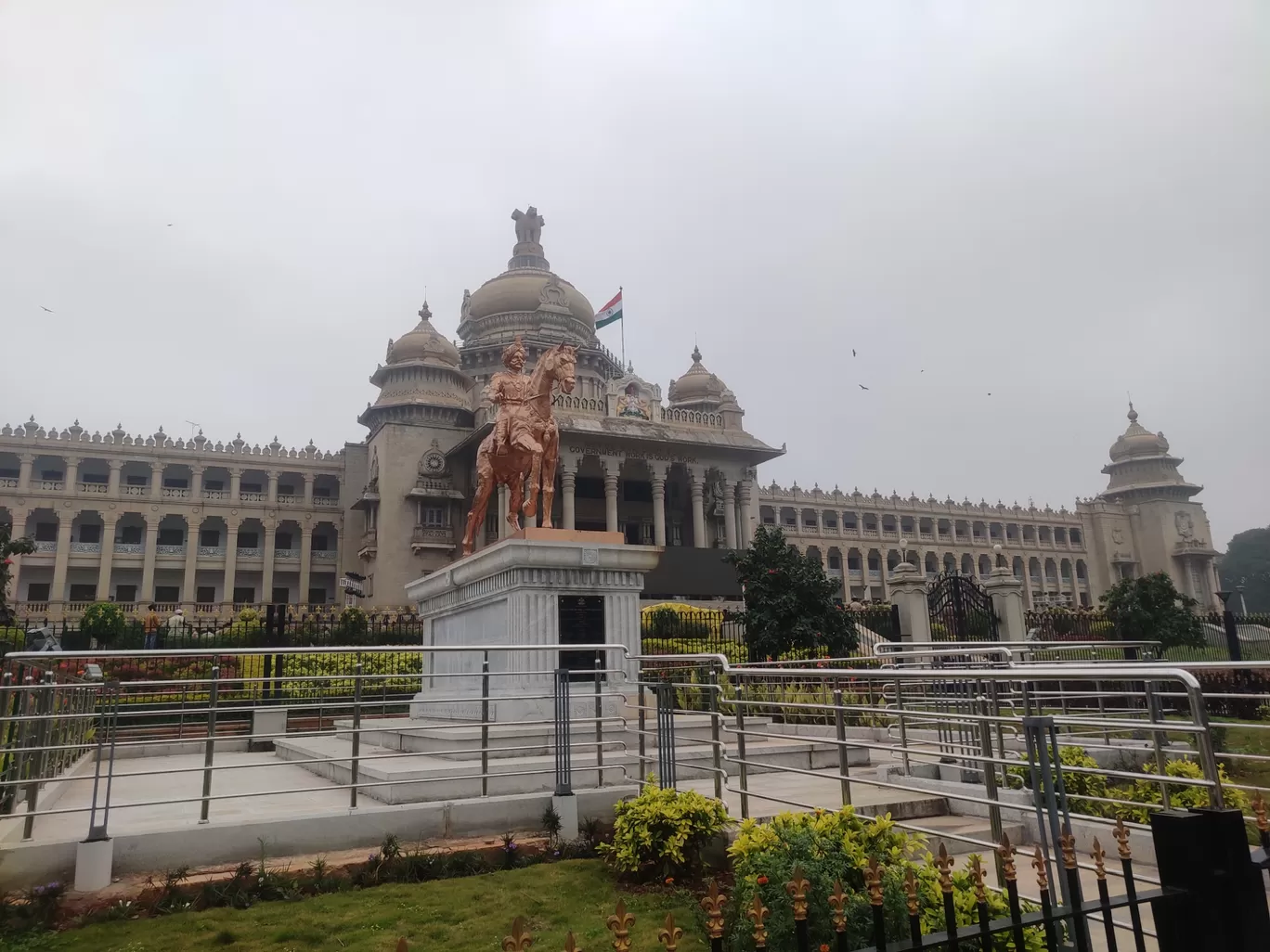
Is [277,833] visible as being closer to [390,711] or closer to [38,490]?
[390,711]

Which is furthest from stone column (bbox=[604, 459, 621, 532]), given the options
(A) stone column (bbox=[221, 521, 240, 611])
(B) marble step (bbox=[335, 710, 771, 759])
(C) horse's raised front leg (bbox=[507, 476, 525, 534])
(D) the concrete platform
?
(B) marble step (bbox=[335, 710, 771, 759])

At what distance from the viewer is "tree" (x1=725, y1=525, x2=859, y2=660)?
19.6 metres

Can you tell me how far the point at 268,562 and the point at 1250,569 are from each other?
83.0 meters

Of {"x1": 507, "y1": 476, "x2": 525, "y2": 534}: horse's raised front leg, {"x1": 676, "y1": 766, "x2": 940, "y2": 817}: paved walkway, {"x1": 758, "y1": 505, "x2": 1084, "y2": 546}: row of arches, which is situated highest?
{"x1": 758, "y1": 505, "x2": 1084, "y2": 546}: row of arches


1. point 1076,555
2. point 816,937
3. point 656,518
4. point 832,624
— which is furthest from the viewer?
point 1076,555

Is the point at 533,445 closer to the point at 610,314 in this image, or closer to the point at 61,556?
the point at 610,314

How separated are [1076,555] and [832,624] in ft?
200

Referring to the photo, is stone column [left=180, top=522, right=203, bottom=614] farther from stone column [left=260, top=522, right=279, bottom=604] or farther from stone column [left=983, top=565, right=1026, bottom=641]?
stone column [left=983, top=565, right=1026, bottom=641]

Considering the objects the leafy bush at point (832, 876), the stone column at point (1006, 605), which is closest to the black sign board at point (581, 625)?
the leafy bush at point (832, 876)

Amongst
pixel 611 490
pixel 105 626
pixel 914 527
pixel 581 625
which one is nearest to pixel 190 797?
pixel 581 625

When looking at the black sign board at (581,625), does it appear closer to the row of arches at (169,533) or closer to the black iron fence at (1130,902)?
the black iron fence at (1130,902)

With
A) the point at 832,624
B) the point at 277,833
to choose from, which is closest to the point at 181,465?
the point at 832,624

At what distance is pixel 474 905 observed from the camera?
6027 millimetres

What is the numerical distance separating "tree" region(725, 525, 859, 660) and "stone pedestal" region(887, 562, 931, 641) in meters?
1.45
